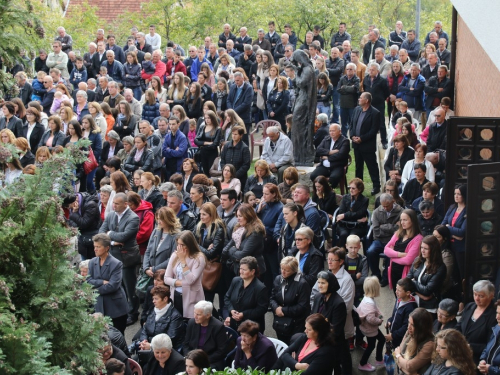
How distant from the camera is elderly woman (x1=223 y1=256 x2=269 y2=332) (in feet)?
34.8

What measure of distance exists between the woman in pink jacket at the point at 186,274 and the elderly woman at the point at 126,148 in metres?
5.08

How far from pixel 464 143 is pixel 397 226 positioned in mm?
1592

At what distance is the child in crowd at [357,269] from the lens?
444 inches

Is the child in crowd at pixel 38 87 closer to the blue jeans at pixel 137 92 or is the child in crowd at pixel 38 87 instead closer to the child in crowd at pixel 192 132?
the blue jeans at pixel 137 92

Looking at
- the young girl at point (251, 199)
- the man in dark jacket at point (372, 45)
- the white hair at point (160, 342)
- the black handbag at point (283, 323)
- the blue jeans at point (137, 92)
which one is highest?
the man in dark jacket at point (372, 45)

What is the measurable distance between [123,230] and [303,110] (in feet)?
19.7

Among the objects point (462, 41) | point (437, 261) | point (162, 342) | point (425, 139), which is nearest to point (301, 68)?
point (425, 139)

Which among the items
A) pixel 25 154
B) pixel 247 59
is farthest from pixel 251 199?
pixel 247 59

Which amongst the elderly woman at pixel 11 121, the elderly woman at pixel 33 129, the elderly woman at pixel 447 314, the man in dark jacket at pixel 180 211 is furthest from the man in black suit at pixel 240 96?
the elderly woman at pixel 447 314

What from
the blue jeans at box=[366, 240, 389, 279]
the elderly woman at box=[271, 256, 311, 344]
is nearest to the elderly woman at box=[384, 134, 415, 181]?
the blue jeans at box=[366, 240, 389, 279]

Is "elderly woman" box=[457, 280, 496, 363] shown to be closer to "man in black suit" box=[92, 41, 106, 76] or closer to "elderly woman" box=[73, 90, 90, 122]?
"elderly woman" box=[73, 90, 90, 122]

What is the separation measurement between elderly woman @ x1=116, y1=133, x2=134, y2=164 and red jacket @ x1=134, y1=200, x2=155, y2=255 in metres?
3.29

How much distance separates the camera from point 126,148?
16.1 metres

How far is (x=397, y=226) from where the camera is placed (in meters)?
12.6
